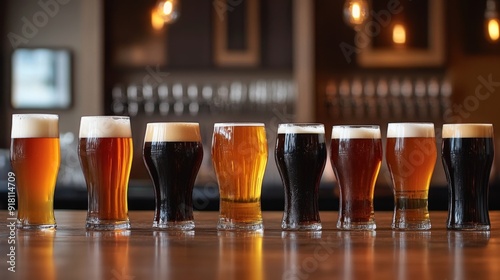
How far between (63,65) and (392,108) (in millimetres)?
2272

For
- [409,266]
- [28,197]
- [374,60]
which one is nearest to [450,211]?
[409,266]

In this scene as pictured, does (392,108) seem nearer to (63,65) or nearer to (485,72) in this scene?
(485,72)

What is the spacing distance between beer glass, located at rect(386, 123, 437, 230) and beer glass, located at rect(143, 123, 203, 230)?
379mm

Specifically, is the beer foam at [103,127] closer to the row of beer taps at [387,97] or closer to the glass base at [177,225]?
the glass base at [177,225]

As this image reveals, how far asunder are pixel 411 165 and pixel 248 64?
385 centimetres

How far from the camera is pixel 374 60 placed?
5.23 meters

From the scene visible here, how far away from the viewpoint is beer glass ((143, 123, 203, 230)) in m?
1.48

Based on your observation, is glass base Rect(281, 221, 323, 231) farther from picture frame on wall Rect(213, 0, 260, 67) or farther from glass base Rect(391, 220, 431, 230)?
picture frame on wall Rect(213, 0, 260, 67)

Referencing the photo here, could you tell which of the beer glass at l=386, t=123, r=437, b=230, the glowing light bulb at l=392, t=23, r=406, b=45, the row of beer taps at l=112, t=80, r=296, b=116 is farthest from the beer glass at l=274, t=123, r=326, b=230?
the glowing light bulb at l=392, t=23, r=406, b=45

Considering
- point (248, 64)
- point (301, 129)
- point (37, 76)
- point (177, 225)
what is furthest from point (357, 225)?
point (37, 76)

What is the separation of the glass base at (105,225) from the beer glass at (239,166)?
180 mm

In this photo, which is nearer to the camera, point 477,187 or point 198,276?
point 198,276

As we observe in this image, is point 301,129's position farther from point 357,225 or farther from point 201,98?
point 201,98

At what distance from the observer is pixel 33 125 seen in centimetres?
150
